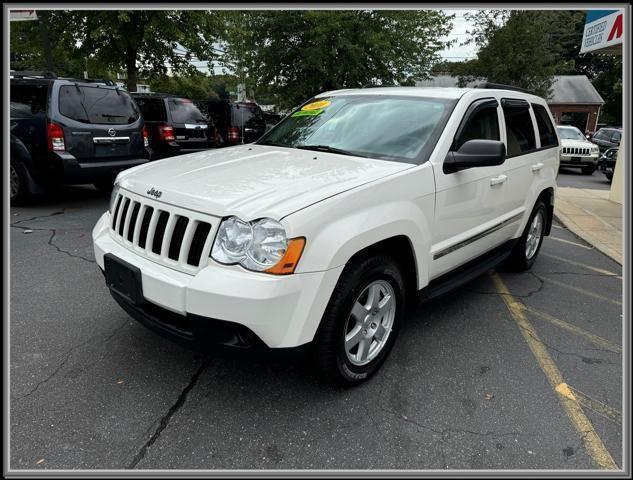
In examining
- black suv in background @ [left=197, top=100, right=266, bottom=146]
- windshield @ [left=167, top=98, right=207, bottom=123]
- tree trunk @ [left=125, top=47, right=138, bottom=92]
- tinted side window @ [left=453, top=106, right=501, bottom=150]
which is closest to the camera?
tinted side window @ [left=453, top=106, right=501, bottom=150]

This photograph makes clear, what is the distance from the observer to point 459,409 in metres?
2.77

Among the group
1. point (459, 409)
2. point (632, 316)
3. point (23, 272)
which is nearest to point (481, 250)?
Answer: point (632, 316)

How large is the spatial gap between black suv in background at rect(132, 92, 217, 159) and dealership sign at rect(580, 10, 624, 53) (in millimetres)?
8050

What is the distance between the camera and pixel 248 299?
2232mm

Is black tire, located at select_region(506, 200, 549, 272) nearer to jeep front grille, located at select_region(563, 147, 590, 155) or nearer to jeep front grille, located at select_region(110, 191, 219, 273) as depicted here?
jeep front grille, located at select_region(110, 191, 219, 273)

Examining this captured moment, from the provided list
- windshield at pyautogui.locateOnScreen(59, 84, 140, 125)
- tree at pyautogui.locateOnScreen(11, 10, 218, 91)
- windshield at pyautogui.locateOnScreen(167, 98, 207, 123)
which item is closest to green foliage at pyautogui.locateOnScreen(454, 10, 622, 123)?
tree at pyautogui.locateOnScreen(11, 10, 218, 91)

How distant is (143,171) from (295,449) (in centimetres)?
205

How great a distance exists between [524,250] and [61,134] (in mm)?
6393

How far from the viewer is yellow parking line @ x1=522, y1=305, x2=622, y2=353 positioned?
3.64 m

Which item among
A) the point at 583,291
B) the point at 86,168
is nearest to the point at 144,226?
the point at 583,291

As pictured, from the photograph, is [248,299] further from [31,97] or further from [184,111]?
[184,111]

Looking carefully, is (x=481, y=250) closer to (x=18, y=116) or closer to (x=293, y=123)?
(x=293, y=123)

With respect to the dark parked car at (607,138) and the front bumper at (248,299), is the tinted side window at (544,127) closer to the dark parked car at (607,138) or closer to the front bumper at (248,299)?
the front bumper at (248,299)

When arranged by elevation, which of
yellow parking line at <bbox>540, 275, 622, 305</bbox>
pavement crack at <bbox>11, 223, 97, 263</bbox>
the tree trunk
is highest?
the tree trunk
